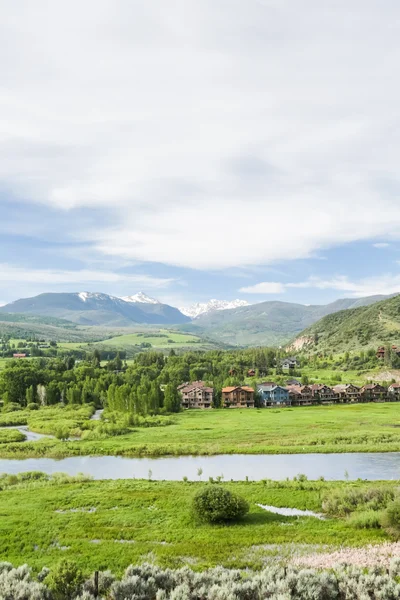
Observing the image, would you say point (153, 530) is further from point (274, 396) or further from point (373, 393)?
point (373, 393)

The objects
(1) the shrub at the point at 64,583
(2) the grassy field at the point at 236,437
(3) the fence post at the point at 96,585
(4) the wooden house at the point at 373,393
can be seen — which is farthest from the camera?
(4) the wooden house at the point at 373,393

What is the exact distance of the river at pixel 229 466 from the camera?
56125 mm

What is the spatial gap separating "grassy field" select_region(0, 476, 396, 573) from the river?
9.84m

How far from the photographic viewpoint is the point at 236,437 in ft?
268

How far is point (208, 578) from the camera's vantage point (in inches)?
917

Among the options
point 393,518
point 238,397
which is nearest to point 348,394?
point 238,397

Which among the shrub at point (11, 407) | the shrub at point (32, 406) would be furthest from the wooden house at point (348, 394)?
the shrub at point (11, 407)

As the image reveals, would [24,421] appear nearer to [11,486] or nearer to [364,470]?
[11,486]

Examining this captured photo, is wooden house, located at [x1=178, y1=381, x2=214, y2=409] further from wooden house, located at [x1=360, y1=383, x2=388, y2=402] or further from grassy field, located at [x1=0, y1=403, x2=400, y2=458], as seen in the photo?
wooden house, located at [x1=360, y1=383, x2=388, y2=402]

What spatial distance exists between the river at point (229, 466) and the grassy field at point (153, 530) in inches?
387

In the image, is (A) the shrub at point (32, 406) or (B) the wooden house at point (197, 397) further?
(B) the wooden house at point (197, 397)

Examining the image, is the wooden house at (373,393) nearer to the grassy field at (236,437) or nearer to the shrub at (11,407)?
the grassy field at (236,437)

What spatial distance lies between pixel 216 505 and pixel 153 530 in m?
4.87

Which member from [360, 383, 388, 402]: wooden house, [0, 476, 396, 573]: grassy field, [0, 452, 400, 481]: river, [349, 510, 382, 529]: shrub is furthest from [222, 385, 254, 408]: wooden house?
[349, 510, 382, 529]: shrub
